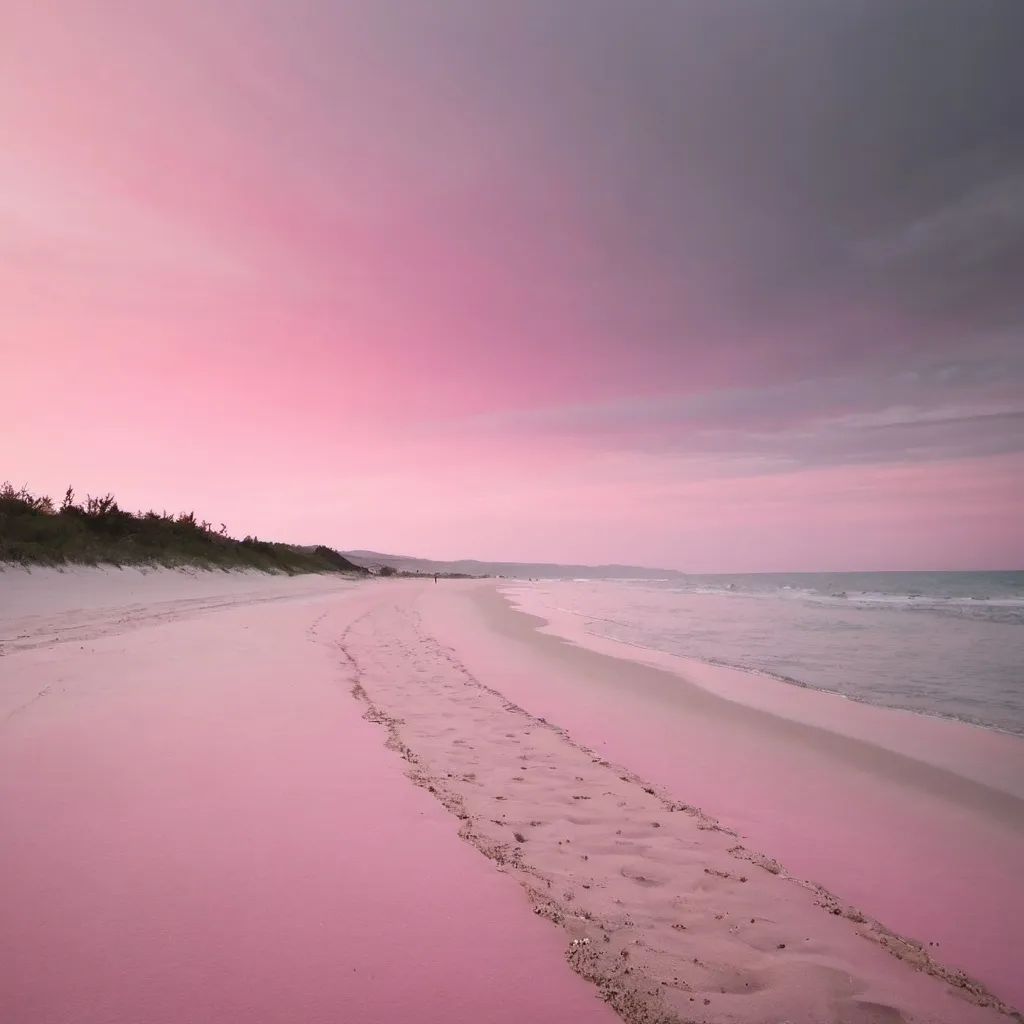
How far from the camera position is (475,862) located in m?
3.54

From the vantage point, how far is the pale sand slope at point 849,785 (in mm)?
3613

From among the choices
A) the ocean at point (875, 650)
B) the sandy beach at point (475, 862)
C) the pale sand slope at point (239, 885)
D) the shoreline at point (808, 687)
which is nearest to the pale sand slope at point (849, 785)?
the sandy beach at point (475, 862)

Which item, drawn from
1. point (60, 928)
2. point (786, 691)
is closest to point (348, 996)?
point (60, 928)

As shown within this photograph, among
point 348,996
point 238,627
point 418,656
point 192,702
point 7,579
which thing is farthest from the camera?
point 7,579

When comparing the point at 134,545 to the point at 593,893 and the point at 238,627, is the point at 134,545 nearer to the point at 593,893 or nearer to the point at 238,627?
the point at 238,627

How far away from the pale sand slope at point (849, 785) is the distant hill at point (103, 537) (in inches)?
610

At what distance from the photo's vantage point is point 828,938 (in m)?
3.13

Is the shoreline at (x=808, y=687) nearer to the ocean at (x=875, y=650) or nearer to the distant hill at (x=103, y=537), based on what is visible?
the ocean at (x=875, y=650)

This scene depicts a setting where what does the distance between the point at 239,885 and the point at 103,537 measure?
24620 mm

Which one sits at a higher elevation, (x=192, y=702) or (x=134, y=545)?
(x=134, y=545)

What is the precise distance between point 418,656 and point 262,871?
8487mm

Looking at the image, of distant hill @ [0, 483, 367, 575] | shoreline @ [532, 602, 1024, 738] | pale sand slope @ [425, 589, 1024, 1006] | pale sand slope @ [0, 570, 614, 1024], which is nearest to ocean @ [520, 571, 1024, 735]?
shoreline @ [532, 602, 1024, 738]

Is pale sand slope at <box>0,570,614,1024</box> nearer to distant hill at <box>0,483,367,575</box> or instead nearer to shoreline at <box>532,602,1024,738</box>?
shoreline at <box>532,602,1024,738</box>

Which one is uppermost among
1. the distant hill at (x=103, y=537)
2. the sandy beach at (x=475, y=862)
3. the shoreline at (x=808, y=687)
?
the distant hill at (x=103, y=537)
